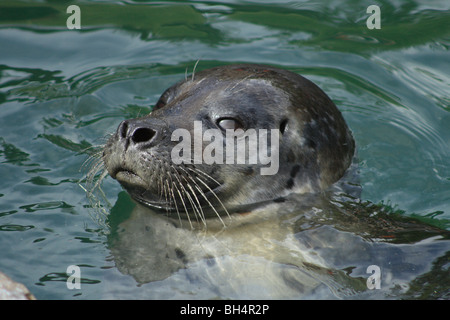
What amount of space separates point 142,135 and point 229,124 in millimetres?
612

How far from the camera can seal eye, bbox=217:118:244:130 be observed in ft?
15.6

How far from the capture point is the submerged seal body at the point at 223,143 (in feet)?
14.7

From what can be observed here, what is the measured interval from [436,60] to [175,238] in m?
4.50

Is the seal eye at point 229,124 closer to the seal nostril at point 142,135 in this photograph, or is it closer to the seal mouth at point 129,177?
the seal nostril at point 142,135

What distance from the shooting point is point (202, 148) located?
4.63m

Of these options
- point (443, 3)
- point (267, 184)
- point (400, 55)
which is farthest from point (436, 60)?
point (267, 184)

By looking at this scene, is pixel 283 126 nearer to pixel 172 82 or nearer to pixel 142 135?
pixel 142 135

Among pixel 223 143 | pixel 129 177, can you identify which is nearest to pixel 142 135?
pixel 129 177

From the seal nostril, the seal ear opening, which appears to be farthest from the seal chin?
the seal ear opening

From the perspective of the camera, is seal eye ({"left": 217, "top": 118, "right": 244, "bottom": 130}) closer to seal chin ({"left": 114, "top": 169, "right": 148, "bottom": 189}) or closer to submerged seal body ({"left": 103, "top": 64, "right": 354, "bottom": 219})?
submerged seal body ({"left": 103, "top": 64, "right": 354, "bottom": 219})

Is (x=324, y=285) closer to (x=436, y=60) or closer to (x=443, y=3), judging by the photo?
(x=436, y=60)

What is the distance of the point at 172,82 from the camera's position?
24.9 feet

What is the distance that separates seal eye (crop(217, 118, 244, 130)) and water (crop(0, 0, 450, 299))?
2.56 ft
